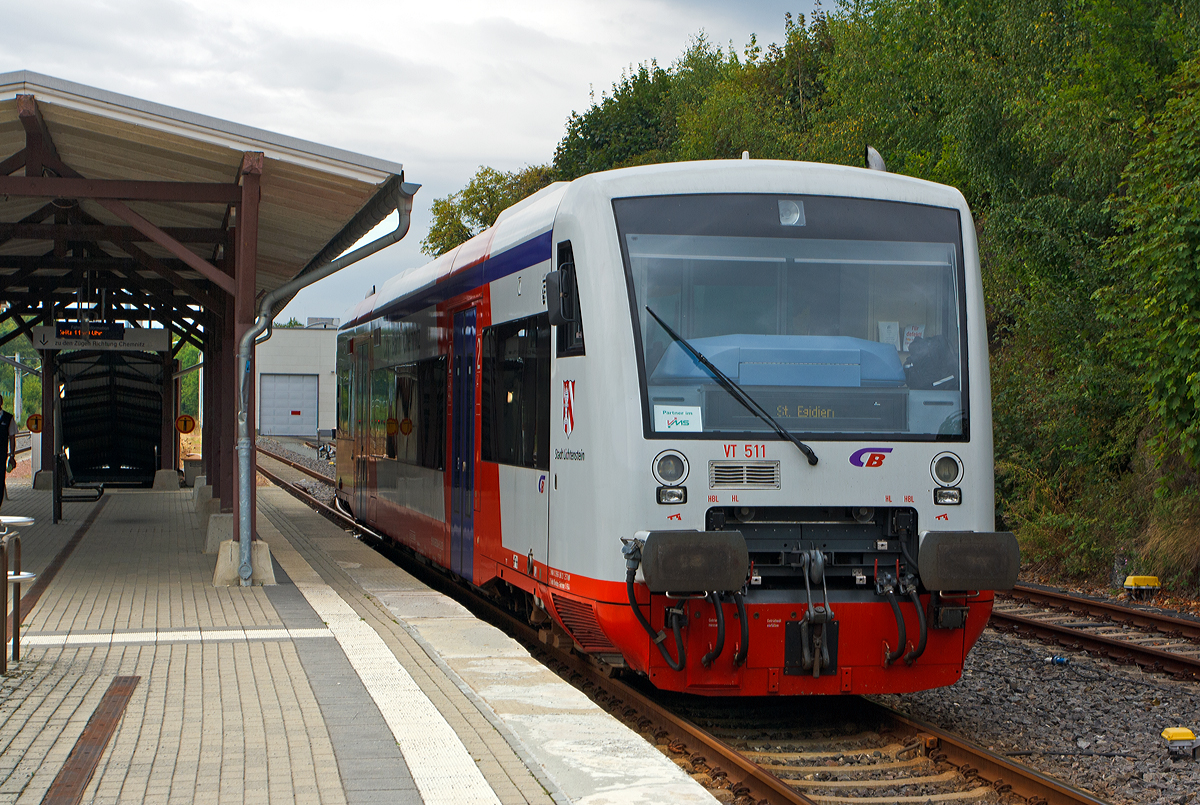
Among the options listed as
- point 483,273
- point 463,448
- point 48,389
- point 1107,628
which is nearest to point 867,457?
point 483,273

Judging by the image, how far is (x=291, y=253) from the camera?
1741cm

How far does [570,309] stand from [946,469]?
2.40 metres

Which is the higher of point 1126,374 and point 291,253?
point 291,253

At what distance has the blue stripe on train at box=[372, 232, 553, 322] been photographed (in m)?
8.38

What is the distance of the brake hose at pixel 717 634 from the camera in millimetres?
6770

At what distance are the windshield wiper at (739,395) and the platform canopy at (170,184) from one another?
4994 millimetres

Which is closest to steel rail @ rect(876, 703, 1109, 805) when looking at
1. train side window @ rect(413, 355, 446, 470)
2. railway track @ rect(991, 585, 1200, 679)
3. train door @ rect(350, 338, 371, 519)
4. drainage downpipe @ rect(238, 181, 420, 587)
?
railway track @ rect(991, 585, 1200, 679)

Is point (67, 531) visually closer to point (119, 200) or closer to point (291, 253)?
point (291, 253)

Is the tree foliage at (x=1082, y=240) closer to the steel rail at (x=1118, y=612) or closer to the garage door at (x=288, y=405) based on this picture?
the steel rail at (x=1118, y=612)

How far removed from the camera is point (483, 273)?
10023mm

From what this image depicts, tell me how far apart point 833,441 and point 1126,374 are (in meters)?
9.84

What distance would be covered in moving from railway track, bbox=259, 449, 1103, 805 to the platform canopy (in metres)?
5.20

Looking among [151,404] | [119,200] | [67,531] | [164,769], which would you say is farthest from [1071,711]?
[151,404]

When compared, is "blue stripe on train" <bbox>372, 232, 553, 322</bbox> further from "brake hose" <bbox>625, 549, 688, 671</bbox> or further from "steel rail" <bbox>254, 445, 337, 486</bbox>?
"steel rail" <bbox>254, 445, 337, 486</bbox>
